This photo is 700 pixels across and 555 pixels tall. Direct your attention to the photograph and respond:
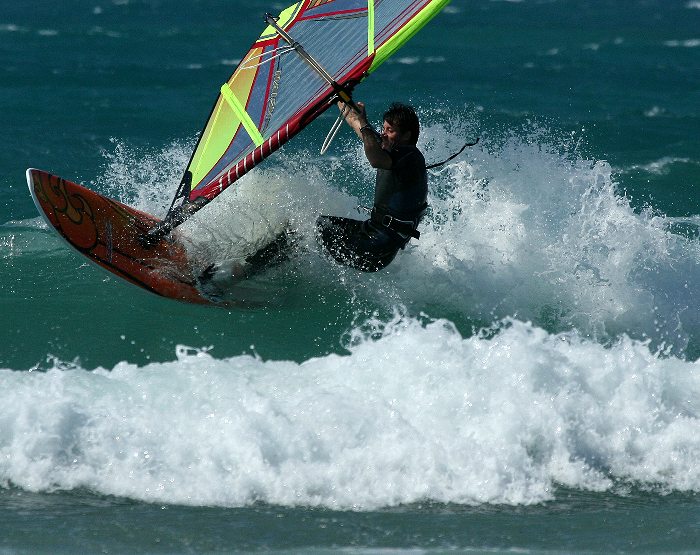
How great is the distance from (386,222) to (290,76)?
1.48 meters

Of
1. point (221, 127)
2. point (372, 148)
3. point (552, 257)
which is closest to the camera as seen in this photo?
point (372, 148)

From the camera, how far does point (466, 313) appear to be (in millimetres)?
7426

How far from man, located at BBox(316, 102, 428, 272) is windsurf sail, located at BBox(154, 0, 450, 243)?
15.5 inches

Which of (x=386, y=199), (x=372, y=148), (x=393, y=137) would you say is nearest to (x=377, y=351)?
(x=386, y=199)

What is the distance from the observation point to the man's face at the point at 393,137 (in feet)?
21.1

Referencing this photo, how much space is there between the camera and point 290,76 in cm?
740

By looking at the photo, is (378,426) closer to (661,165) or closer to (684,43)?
(661,165)

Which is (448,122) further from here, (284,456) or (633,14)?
(284,456)

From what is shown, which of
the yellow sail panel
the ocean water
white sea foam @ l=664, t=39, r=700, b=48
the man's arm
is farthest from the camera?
white sea foam @ l=664, t=39, r=700, b=48

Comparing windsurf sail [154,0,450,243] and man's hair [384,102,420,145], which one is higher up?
windsurf sail [154,0,450,243]

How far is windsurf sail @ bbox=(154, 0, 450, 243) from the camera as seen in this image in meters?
6.81

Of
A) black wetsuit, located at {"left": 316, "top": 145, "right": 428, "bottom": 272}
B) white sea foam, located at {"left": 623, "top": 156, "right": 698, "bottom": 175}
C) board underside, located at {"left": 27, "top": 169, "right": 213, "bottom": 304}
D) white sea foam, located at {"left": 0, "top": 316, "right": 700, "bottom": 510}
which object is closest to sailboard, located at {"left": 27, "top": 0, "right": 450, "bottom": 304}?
board underside, located at {"left": 27, "top": 169, "right": 213, "bottom": 304}

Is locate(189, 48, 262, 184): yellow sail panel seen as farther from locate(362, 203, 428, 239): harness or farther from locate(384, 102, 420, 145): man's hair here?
locate(384, 102, 420, 145): man's hair

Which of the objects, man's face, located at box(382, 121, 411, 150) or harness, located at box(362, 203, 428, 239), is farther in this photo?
harness, located at box(362, 203, 428, 239)
